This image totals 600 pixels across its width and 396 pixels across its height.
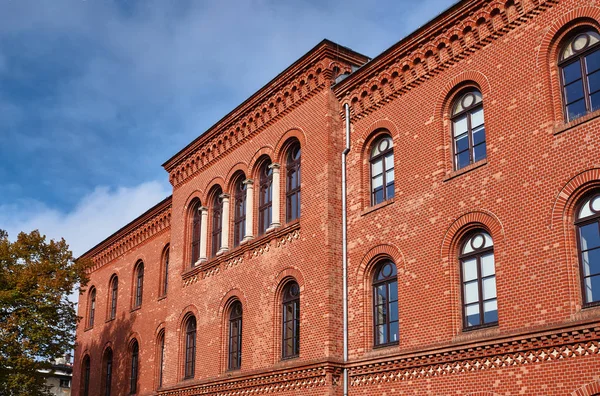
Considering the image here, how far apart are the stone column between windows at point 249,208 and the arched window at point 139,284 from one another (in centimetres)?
977

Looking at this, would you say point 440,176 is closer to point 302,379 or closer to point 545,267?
point 545,267

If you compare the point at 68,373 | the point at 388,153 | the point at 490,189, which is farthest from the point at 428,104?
the point at 68,373

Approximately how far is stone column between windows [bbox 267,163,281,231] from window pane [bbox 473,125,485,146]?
21.4ft

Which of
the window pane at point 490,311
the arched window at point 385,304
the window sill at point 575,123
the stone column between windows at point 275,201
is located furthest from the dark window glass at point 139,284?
the window sill at point 575,123

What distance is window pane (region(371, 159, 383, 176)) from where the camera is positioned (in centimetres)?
1880

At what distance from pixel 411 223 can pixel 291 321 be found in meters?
4.62

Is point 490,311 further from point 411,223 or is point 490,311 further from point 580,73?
point 580,73

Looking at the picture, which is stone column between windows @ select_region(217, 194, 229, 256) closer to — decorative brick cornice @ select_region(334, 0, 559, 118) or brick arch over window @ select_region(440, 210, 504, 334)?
decorative brick cornice @ select_region(334, 0, 559, 118)

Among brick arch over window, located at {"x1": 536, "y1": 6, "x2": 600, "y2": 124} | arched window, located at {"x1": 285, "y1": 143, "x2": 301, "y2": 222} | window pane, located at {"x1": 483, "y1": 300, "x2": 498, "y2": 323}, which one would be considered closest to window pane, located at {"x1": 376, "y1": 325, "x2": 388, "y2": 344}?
window pane, located at {"x1": 483, "y1": 300, "x2": 498, "y2": 323}

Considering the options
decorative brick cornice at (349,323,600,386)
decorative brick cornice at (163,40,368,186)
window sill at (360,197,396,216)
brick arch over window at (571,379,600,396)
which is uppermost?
decorative brick cornice at (163,40,368,186)

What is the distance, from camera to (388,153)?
61.1ft

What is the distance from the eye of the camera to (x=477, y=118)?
16406 millimetres

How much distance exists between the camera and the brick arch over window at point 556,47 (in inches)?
567

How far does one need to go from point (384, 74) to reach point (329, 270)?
4.98 meters
